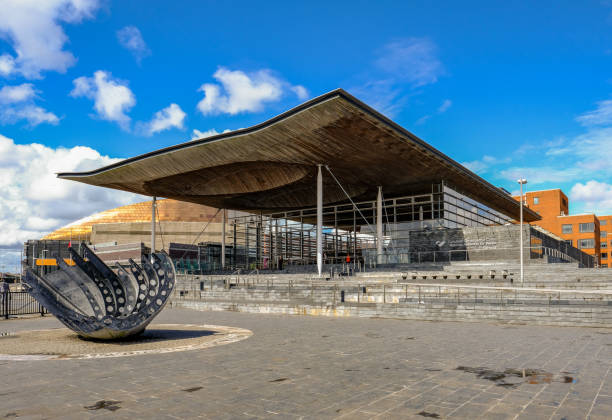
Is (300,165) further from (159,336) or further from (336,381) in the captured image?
(336,381)

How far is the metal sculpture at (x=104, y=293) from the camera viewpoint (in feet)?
37.5

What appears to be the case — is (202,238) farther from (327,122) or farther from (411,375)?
(411,375)

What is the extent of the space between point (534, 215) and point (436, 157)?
3467cm

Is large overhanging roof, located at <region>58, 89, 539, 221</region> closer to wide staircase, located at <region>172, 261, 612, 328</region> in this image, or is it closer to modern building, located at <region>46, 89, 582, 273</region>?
modern building, located at <region>46, 89, 582, 273</region>

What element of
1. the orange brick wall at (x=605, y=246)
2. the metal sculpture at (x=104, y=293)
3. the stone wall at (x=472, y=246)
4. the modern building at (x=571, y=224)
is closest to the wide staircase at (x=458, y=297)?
the stone wall at (x=472, y=246)

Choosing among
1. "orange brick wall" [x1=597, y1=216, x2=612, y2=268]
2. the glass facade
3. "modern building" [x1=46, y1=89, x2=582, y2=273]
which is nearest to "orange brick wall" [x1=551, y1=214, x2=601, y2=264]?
"orange brick wall" [x1=597, y1=216, x2=612, y2=268]

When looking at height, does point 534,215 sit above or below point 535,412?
above

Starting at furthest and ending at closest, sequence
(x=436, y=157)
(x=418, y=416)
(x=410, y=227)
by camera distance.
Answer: (x=410, y=227) < (x=436, y=157) < (x=418, y=416)

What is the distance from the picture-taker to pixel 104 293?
12.6 metres

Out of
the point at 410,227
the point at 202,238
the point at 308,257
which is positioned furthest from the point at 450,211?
the point at 202,238

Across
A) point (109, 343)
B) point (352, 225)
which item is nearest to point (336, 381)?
point (109, 343)

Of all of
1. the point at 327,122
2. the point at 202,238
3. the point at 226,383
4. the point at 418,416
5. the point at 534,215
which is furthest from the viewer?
the point at 202,238

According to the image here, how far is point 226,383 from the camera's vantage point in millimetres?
7016

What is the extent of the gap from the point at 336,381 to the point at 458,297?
43.3 ft
